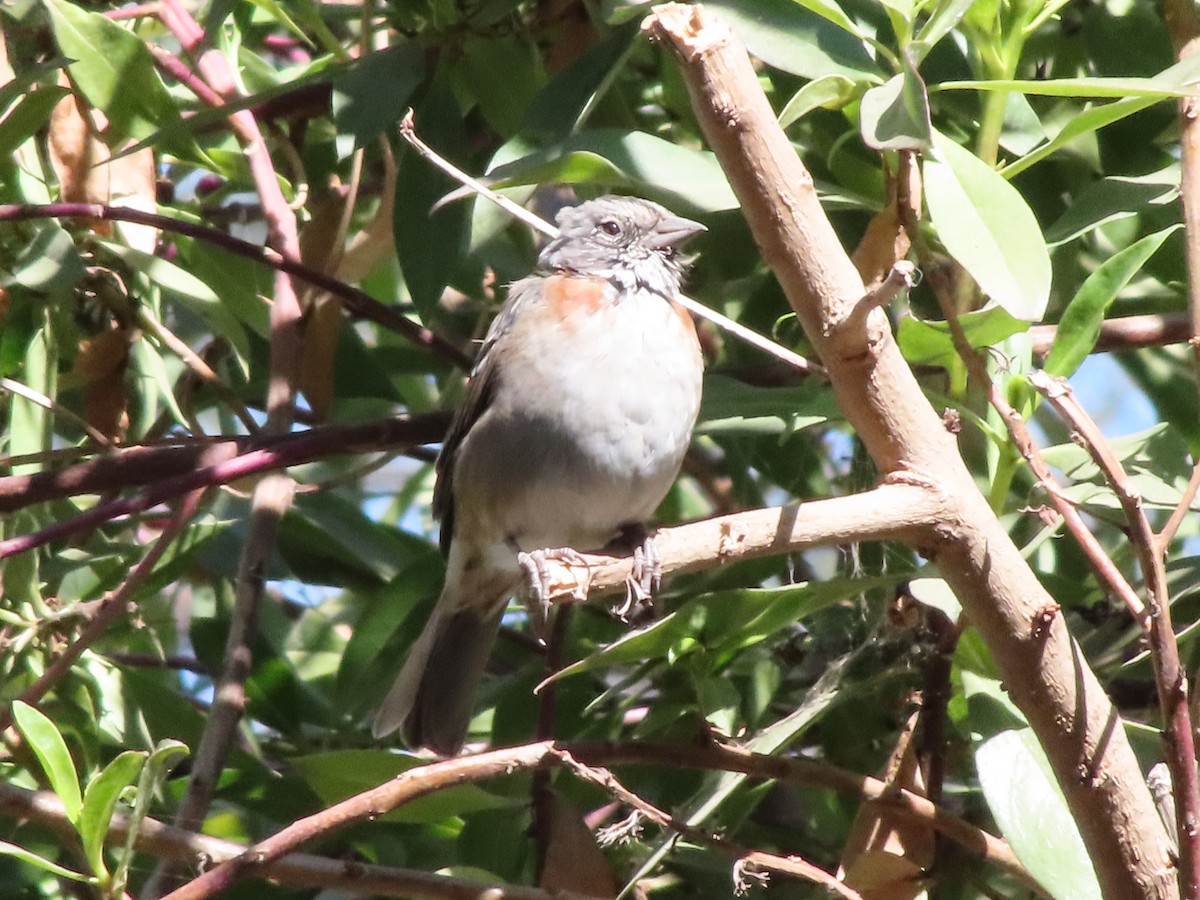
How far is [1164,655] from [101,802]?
1.61 m

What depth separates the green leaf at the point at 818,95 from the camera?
2.43 metres

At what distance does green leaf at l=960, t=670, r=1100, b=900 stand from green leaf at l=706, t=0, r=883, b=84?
1156 millimetres

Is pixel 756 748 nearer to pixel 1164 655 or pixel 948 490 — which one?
pixel 948 490

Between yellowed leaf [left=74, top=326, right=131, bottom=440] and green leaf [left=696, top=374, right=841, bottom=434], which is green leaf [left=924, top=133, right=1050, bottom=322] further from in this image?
yellowed leaf [left=74, top=326, right=131, bottom=440]

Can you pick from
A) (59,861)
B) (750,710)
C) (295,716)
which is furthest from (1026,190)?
(59,861)

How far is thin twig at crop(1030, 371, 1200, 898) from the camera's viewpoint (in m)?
2.04

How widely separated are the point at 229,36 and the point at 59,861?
6.50 ft

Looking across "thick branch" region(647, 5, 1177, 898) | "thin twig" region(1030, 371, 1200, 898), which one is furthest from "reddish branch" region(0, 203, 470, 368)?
"thin twig" region(1030, 371, 1200, 898)

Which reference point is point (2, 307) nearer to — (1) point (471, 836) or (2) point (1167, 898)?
(1) point (471, 836)

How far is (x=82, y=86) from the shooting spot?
317cm

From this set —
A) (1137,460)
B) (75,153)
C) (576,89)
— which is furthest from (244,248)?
(1137,460)

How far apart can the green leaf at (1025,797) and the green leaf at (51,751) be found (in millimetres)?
1531

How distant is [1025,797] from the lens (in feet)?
8.43

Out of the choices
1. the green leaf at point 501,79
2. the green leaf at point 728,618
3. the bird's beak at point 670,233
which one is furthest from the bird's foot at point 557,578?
the bird's beak at point 670,233
